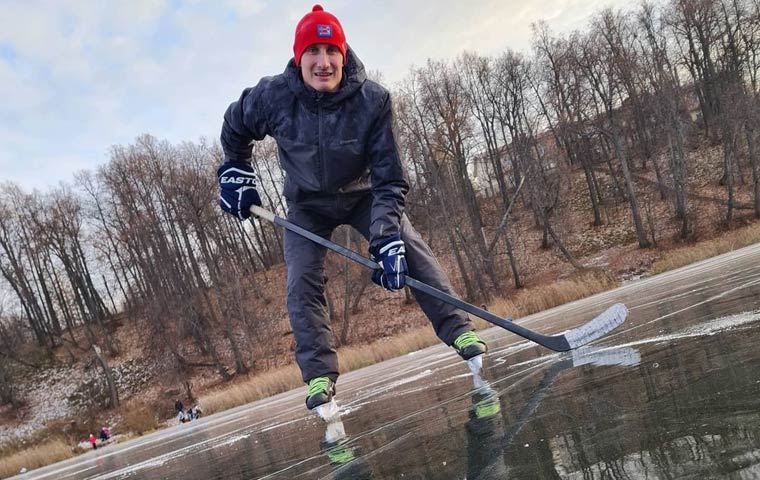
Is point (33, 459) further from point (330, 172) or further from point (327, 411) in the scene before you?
point (330, 172)

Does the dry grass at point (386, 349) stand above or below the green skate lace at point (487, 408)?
below

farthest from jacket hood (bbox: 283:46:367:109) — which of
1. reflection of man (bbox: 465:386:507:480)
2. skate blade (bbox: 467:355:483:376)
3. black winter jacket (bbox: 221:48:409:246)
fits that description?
reflection of man (bbox: 465:386:507:480)

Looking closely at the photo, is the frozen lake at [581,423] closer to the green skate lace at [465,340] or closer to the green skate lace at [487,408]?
the green skate lace at [487,408]

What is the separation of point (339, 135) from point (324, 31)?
520 millimetres

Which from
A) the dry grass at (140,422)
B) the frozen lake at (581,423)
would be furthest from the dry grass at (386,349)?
the frozen lake at (581,423)

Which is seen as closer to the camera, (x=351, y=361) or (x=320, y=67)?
(x=320, y=67)

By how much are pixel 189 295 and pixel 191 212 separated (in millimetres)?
4205

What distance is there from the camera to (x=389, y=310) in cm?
2595

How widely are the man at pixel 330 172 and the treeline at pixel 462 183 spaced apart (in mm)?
20857

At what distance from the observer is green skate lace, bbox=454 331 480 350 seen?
2648 millimetres

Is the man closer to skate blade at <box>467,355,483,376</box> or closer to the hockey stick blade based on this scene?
skate blade at <box>467,355,483,376</box>

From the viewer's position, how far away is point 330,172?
2.87m

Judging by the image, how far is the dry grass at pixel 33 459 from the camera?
36.1 feet

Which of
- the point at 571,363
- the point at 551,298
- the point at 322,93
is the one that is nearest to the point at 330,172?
the point at 322,93
